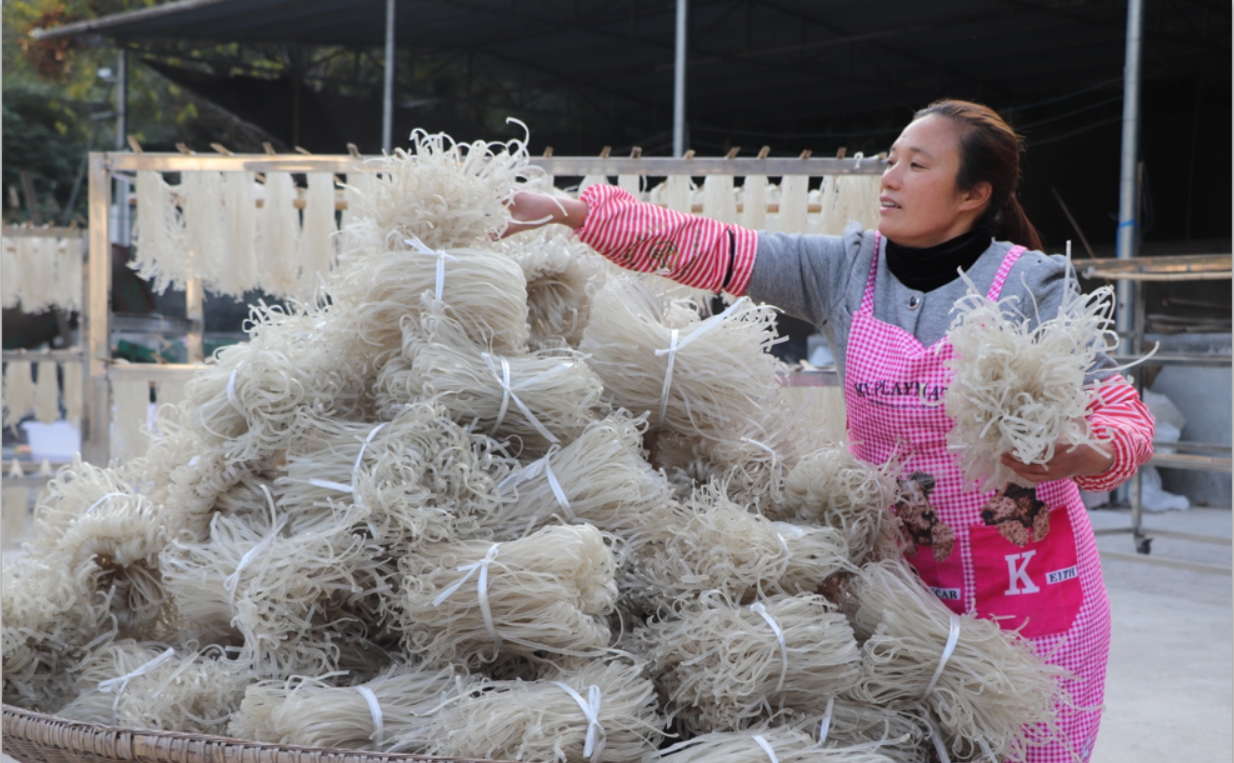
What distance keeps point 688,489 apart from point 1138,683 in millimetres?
2804

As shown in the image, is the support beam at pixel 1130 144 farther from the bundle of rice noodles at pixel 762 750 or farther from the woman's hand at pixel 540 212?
the bundle of rice noodles at pixel 762 750

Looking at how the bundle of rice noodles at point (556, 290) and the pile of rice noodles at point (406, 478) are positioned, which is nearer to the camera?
the pile of rice noodles at point (406, 478)

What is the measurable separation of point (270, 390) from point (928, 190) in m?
0.84

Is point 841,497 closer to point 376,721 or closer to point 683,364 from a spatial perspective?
point 683,364

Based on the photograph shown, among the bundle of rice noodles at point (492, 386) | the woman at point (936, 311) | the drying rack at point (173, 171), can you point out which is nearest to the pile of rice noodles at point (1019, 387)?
the woman at point (936, 311)

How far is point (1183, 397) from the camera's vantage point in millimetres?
7434

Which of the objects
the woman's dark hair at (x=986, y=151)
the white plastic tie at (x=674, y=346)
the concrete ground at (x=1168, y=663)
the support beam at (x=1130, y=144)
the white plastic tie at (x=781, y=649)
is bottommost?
the concrete ground at (x=1168, y=663)

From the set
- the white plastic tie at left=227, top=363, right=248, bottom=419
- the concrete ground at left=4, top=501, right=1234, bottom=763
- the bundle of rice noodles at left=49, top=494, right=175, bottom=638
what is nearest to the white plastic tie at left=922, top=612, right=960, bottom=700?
the white plastic tie at left=227, top=363, right=248, bottom=419

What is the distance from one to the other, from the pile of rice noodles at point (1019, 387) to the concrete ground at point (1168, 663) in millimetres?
1423

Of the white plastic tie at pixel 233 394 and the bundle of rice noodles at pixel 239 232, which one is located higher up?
the bundle of rice noodles at pixel 239 232

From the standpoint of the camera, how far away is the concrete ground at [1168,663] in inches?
109

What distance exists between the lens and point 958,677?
98 centimetres

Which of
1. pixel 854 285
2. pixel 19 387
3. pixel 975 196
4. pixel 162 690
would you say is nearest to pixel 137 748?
pixel 162 690

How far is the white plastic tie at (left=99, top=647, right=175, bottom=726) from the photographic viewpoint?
1047 millimetres
